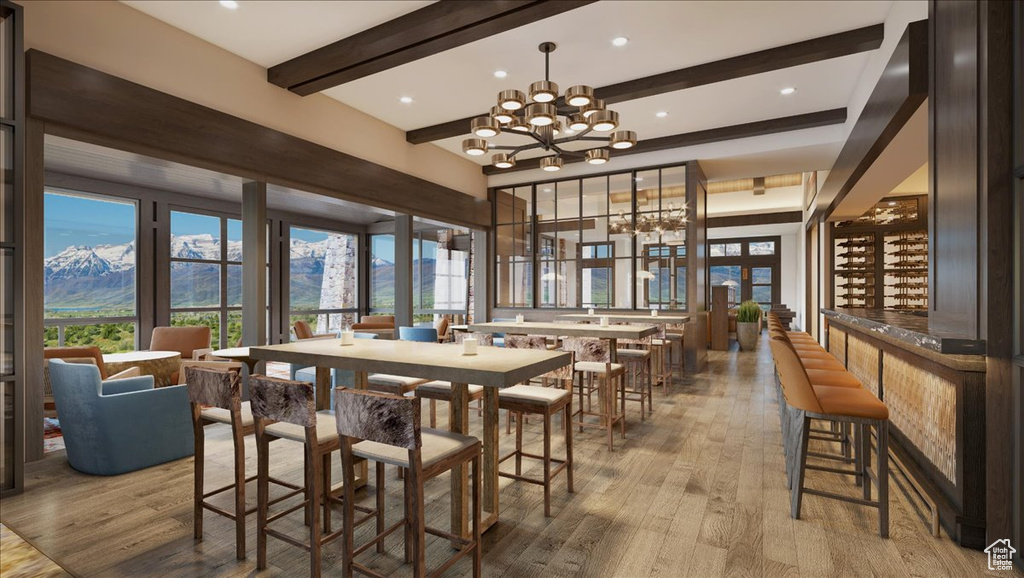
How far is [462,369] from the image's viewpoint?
1.99 metres

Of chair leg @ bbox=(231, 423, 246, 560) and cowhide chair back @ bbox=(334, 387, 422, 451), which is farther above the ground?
cowhide chair back @ bbox=(334, 387, 422, 451)

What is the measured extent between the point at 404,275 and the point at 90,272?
427 centimetres

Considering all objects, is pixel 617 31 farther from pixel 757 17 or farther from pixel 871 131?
pixel 871 131

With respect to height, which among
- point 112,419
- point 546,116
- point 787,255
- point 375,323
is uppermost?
point 546,116

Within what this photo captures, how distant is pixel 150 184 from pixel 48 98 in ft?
12.3

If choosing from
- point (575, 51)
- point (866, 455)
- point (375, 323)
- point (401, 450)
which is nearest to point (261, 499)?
point (401, 450)

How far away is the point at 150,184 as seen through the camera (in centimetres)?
660

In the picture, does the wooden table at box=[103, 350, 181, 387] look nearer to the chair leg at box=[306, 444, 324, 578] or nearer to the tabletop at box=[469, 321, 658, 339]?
the tabletop at box=[469, 321, 658, 339]

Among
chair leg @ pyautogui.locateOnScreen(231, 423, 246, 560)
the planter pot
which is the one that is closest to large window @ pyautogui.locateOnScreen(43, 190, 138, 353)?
chair leg @ pyautogui.locateOnScreen(231, 423, 246, 560)

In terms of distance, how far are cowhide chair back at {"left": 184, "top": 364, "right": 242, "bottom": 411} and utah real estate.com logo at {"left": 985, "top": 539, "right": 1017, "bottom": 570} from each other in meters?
3.38

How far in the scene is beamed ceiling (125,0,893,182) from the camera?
376cm

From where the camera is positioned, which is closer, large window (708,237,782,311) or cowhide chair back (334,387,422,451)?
cowhide chair back (334,387,422,451)

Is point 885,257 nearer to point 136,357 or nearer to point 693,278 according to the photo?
point 693,278

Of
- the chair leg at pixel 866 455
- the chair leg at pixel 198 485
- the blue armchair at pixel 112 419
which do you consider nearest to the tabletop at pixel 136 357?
the blue armchair at pixel 112 419
